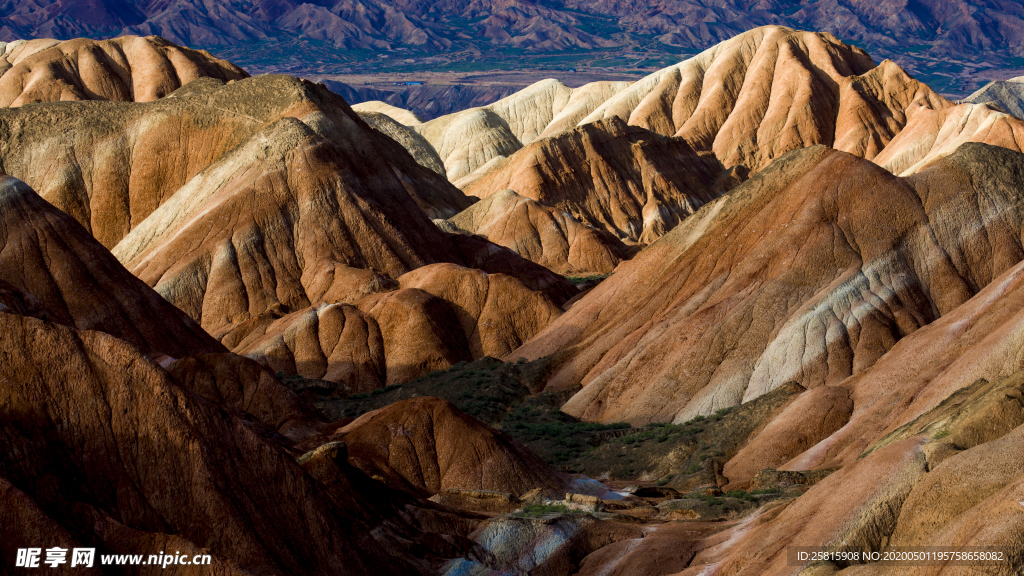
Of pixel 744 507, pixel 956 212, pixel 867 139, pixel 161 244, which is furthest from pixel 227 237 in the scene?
pixel 867 139

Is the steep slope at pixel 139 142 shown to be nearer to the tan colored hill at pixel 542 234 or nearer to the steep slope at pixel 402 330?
the tan colored hill at pixel 542 234

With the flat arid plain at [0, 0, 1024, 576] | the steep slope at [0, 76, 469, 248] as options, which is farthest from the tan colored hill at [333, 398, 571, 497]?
the steep slope at [0, 76, 469, 248]

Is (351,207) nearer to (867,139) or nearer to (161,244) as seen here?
(161,244)

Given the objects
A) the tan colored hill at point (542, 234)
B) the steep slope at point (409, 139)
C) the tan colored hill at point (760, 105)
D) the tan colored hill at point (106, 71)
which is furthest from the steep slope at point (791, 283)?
the steep slope at point (409, 139)

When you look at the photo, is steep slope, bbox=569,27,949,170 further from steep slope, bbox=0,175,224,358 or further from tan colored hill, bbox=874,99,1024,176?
steep slope, bbox=0,175,224,358

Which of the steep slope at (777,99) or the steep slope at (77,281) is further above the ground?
the steep slope at (77,281)

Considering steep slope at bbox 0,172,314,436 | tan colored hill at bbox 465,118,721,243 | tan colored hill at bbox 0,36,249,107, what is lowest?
tan colored hill at bbox 465,118,721,243
